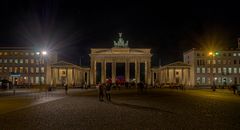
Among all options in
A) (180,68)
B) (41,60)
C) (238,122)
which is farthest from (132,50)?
(238,122)

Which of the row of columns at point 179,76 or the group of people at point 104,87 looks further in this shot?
the row of columns at point 179,76

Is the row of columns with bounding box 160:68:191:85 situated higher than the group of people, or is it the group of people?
the row of columns with bounding box 160:68:191:85

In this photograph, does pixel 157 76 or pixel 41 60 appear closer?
pixel 41 60

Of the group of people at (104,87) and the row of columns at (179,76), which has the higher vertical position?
the row of columns at (179,76)

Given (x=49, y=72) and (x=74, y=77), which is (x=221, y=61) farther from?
(x=49, y=72)

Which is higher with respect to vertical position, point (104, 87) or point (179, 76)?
point (179, 76)

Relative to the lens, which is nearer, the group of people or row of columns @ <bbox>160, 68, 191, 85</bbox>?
the group of people

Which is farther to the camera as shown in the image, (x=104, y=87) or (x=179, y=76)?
(x=179, y=76)

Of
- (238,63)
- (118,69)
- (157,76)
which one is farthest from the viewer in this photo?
(118,69)

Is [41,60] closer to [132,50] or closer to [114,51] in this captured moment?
[114,51]

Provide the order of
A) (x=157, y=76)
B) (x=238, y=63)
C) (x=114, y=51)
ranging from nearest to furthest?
(x=238, y=63), (x=114, y=51), (x=157, y=76)

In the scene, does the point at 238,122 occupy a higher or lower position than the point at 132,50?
lower

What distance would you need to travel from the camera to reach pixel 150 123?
13648mm

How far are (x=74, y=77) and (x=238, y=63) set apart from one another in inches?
2368
